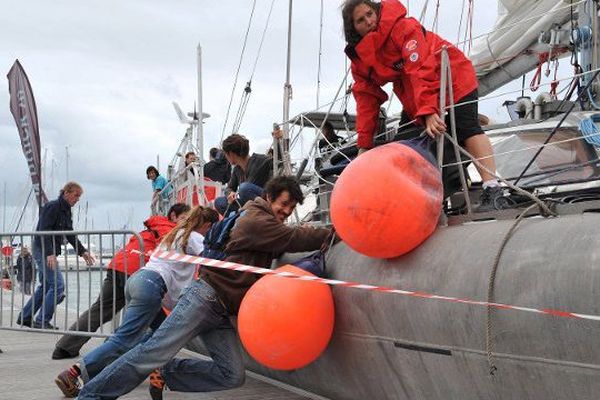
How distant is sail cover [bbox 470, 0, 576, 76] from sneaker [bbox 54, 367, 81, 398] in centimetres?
530

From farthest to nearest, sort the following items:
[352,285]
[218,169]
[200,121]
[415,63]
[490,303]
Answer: [200,121] → [218,169] → [415,63] → [352,285] → [490,303]

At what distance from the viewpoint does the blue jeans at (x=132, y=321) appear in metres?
5.47

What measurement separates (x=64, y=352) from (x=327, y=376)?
3859mm

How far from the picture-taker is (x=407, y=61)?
449cm

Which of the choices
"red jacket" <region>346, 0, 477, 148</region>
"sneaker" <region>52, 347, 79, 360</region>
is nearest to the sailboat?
"red jacket" <region>346, 0, 477, 148</region>

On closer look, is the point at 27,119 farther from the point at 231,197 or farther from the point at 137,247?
the point at 231,197

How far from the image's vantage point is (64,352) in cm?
747

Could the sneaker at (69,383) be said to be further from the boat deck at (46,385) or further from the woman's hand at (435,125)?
the woman's hand at (435,125)

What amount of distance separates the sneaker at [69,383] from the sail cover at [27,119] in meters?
6.63

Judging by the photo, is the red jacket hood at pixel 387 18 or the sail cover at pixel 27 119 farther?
the sail cover at pixel 27 119

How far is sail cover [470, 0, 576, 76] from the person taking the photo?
7.87 meters

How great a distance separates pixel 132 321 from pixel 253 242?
53.2 inches

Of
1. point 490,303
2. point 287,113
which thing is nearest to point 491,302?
point 490,303

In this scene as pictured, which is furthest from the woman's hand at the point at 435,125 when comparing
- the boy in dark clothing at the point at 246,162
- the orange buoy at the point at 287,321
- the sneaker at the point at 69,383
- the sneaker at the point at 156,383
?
the sneaker at the point at 69,383
